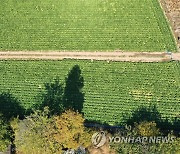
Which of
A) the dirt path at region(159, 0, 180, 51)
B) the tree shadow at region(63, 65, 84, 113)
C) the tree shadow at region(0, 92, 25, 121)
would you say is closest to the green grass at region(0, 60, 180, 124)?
the tree shadow at region(63, 65, 84, 113)

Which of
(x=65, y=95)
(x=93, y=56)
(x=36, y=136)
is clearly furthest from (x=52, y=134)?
(x=93, y=56)

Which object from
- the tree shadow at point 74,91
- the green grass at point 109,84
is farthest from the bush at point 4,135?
the tree shadow at point 74,91

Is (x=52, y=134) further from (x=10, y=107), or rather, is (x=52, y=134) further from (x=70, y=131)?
(x=10, y=107)

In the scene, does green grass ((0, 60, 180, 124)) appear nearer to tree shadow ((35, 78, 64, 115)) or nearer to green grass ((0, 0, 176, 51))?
tree shadow ((35, 78, 64, 115))

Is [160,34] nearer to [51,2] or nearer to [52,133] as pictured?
[51,2]

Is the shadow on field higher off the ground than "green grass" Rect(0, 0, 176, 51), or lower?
lower

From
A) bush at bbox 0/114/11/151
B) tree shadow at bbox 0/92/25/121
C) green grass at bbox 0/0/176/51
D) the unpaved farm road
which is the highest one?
green grass at bbox 0/0/176/51

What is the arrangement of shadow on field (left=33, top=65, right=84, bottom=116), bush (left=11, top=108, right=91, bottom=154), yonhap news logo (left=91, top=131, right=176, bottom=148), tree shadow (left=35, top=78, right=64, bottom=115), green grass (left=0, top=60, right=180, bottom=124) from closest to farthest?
Answer: 1. yonhap news logo (left=91, top=131, right=176, bottom=148)
2. bush (left=11, top=108, right=91, bottom=154)
3. green grass (left=0, top=60, right=180, bottom=124)
4. tree shadow (left=35, top=78, right=64, bottom=115)
5. shadow on field (left=33, top=65, right=84, bottom=116)
